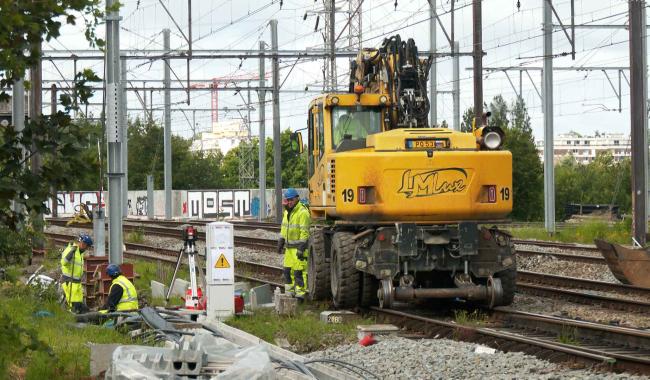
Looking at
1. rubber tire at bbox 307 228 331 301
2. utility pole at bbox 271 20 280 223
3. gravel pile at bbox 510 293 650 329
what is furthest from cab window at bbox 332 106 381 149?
utility pole at bbox 271 20 280 223

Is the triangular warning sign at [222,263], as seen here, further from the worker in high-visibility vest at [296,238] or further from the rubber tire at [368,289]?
the worker in high-visibility vest at [296,238]

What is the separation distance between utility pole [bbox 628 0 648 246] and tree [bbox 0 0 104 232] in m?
23.3

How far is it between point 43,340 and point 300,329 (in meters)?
4.99

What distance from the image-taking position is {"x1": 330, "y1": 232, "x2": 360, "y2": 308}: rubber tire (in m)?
15.9

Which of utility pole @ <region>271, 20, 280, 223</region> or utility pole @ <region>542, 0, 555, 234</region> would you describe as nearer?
utility pole @ <region>542, 0, 555, 234</region>

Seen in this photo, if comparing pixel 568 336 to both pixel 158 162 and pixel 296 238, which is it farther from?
pixel 158 162

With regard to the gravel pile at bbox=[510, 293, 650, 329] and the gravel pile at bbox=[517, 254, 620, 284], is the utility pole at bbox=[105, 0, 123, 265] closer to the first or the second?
the gravel pile at bbox=[510, 293, 650, 329]

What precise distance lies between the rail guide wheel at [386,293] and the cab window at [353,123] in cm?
260

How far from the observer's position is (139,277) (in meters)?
24.0

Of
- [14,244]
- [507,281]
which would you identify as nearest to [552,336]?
[507,281]

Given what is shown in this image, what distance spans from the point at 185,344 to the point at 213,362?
0.28 metres

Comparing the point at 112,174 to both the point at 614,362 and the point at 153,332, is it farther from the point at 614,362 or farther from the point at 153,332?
the point at 614,362

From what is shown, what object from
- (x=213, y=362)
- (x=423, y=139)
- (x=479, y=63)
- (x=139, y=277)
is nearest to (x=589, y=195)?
(x=479, y=63)

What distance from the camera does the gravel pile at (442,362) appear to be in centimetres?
1070
